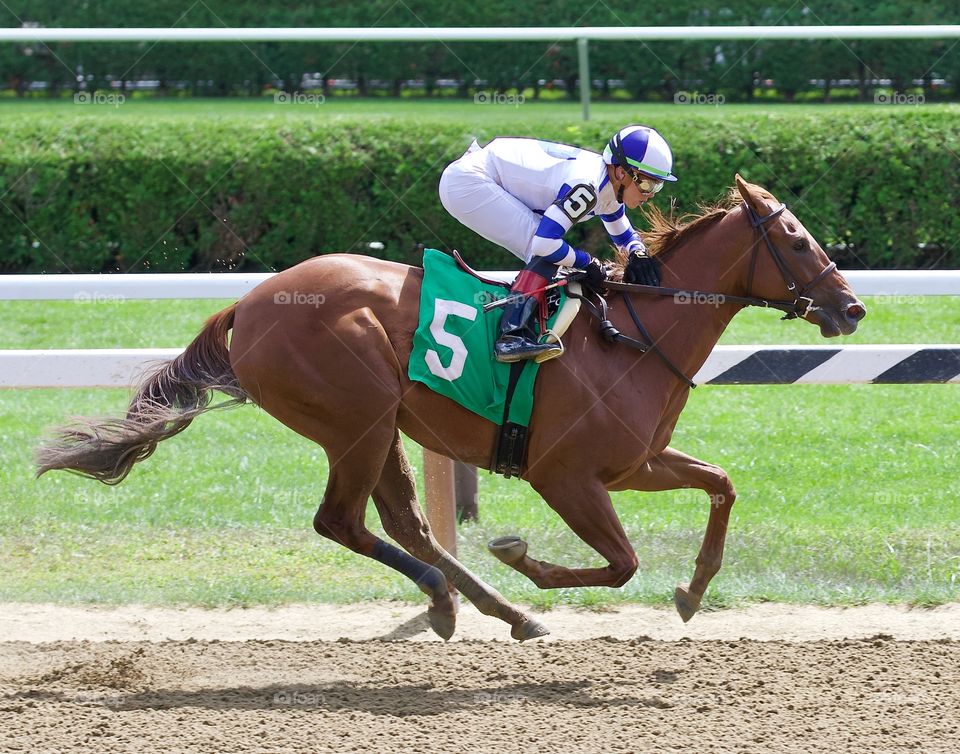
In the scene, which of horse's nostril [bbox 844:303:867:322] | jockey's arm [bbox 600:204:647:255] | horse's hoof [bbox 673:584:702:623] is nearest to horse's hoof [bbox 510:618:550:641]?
horse's hoof [bbox 673:584:702:623]

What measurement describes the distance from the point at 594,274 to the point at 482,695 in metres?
1.55

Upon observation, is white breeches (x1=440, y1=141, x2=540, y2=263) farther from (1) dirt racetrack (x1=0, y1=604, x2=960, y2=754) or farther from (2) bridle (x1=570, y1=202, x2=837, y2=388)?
(1) dirt racetrack (x1=0, y1=604, x2=960, y2=754)

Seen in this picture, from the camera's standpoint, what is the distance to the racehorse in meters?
4.23

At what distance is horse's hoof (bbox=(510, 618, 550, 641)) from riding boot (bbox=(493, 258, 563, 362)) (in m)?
0.99

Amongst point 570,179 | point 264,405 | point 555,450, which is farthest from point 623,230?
point 264,405

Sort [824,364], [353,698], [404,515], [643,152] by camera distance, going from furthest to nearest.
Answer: [824,364] → [404,515] → [643,152] → [353,698]

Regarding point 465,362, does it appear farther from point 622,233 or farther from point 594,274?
point 622,233

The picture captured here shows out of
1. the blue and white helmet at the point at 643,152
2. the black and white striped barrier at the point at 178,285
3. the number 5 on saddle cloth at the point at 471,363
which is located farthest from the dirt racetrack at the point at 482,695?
the blue and white helmet at the point at 643,152

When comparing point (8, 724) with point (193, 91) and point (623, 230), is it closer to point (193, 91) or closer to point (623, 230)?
point (623, 230)

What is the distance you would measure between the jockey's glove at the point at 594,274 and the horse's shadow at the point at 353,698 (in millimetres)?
1430

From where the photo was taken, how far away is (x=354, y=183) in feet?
29.8

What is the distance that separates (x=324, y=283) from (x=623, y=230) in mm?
1201

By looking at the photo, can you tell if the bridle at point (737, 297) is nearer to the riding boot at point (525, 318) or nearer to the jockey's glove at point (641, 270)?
the jockey's glove at point (641, 270)

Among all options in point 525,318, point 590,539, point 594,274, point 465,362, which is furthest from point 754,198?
point 590,539
